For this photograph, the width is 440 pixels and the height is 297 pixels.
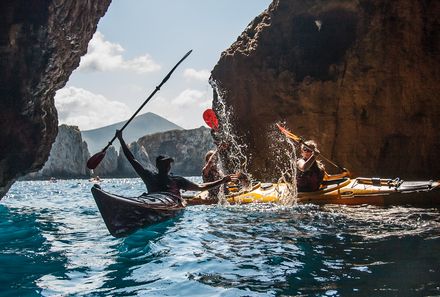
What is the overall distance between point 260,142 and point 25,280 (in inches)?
576

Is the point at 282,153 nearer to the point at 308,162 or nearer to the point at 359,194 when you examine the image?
the point at 308,162

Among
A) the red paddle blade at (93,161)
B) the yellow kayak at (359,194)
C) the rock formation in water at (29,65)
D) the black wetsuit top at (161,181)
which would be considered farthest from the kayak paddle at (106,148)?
the yellow kayak at (359,194)

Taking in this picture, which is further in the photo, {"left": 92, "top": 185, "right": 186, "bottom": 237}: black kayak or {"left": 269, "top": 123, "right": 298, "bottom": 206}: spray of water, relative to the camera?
{"left": 269, "top": 123, "right": 298, "bottom": 206}: spray of water

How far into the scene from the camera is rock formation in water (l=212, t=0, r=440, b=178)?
14.5m

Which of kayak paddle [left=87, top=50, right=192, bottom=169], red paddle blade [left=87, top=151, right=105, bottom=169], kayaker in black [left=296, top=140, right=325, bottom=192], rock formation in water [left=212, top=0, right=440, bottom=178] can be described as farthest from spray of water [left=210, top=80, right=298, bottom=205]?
red paddle blade [left=87, top=151, right=105, bottom=169]

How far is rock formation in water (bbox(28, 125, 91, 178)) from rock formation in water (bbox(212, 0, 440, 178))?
6422cm

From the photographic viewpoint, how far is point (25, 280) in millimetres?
4410

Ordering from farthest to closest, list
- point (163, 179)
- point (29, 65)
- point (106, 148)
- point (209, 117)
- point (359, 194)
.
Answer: point (209, 117) → point (29, 65) → point (359, 194) → point (163, 179) → point (106, 148)

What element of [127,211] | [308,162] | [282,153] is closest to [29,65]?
[127,211]

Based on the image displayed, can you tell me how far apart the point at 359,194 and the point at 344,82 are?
783 cm

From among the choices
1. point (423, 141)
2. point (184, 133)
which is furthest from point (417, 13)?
point (184, 133)

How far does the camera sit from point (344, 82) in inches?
635

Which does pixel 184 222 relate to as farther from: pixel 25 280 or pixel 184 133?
pixel 184 133

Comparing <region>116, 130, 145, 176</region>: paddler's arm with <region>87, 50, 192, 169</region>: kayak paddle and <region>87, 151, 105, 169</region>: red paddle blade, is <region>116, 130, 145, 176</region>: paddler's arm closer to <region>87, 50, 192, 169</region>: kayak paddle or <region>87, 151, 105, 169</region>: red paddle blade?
<region>87, 50, 192, 169</region>: kayak paddle
